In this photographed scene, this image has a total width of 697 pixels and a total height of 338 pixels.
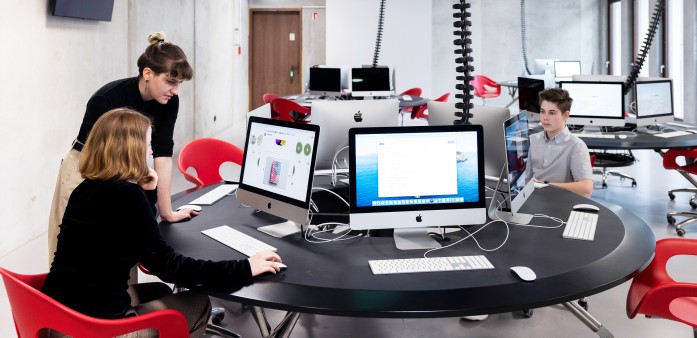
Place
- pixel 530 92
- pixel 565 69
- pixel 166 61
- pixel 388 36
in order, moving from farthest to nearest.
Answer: pixel 565 69
pixel 388 36
pixel 530 92
pixel 166 61

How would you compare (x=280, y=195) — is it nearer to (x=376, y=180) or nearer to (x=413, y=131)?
(x=376, y=180)

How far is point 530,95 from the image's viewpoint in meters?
6.25

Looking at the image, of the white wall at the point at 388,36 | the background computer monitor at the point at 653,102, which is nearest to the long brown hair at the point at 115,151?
the background computer monitor at the point at 653,102

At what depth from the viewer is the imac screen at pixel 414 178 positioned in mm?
2551

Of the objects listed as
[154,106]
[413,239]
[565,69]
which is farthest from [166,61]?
[565,69]

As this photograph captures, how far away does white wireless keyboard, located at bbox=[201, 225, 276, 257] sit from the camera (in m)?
2.51

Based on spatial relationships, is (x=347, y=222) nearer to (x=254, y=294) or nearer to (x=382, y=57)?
(x=254, y=294)

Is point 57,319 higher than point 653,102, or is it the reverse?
point 653,102

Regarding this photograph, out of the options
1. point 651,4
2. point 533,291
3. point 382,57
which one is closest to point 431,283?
point 533,291

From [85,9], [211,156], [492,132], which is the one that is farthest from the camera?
[85,9]

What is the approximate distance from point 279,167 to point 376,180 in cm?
45

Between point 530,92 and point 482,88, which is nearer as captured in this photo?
point 530,92

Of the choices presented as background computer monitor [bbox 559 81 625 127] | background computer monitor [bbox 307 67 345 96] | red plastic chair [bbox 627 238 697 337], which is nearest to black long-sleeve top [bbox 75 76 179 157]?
red plastic chair [bbox 627 238 697 337]

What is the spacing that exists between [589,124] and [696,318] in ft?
11.4
